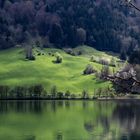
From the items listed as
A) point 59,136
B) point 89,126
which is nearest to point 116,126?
Result: point 89,126

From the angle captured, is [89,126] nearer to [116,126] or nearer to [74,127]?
[74,127]

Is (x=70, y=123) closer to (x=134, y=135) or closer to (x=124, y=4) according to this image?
(x=134, y=135)

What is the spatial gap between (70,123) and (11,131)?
2363 cm

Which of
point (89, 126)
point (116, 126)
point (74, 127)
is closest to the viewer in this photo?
point (74, 127)

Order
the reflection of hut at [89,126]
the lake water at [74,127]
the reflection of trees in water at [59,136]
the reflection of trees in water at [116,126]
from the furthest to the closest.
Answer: the reflection of hut at [89,126] < the reflection of trees in water at [116,126] < the lake water at [74,127] < the reflection of trees in water at [59,136]

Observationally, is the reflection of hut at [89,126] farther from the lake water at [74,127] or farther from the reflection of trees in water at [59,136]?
the reflection of trees in water at [59,136]

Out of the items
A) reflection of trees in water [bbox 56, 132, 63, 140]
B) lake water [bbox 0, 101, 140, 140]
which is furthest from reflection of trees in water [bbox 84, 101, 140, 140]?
reflection of trees in water [bbox 56, 132, 63, 140]

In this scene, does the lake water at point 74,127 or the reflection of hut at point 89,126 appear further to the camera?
the reflection of hut at point 89,126

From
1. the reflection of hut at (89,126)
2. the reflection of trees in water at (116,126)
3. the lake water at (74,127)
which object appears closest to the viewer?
the lake water at (74,127)

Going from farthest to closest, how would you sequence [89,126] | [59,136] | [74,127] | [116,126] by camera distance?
[116,126]
[89,126]
[74,127]
[59,136]

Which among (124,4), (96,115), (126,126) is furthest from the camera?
(96,115)

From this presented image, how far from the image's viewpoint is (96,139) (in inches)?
3644

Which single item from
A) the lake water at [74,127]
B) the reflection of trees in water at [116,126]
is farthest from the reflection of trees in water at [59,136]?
the reflection of trees in water at [116,126]

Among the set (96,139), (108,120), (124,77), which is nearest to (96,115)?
(108,120)
